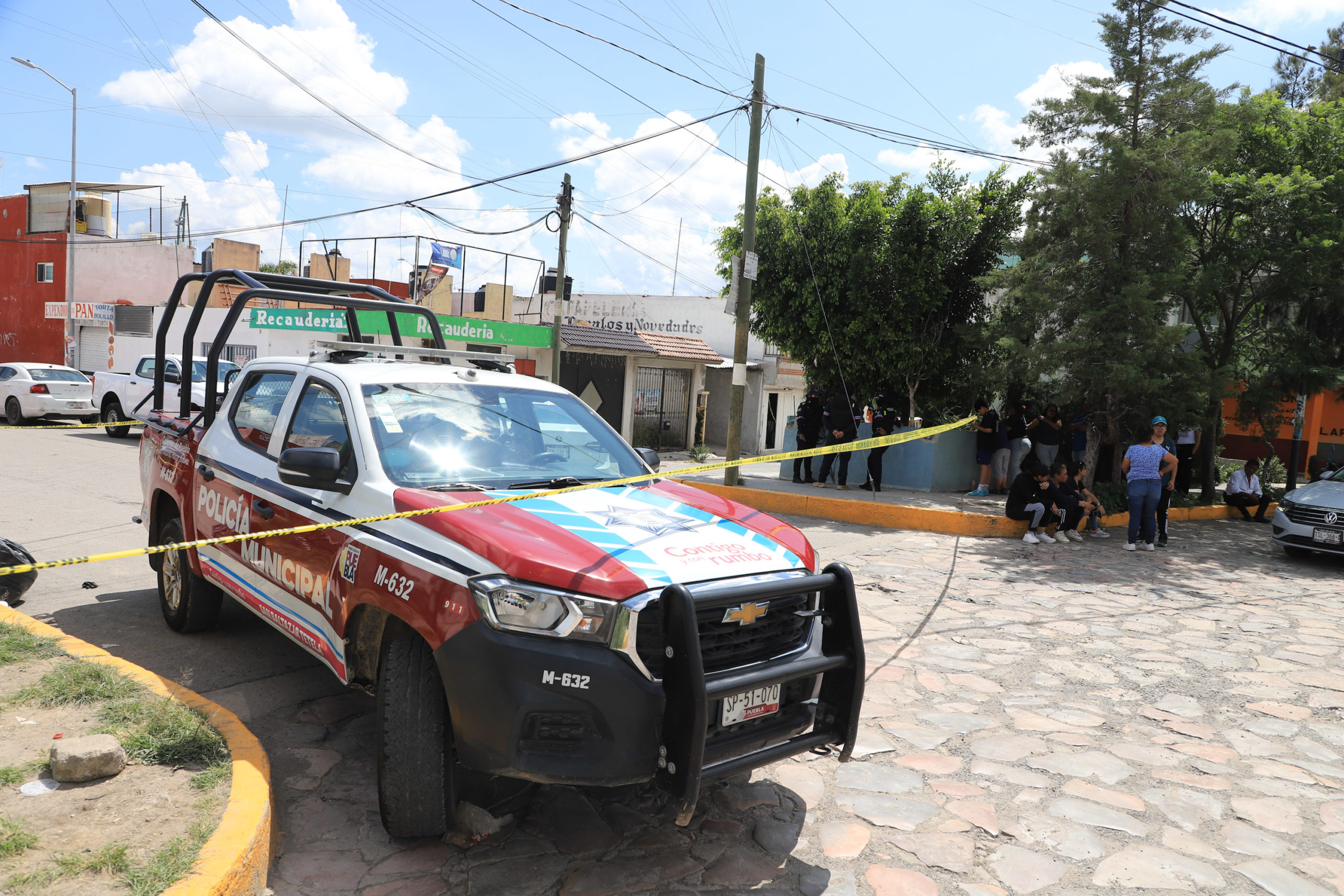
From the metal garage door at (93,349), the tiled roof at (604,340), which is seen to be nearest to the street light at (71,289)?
the metal garage door at (93,349)

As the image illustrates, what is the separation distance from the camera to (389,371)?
4.57 metres

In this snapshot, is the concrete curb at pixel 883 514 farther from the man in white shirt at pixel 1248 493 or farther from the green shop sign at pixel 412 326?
the green shop sign at pixel 412 326

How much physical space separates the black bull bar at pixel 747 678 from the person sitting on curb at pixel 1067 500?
896 centimetres

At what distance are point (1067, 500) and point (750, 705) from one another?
983 centimetres

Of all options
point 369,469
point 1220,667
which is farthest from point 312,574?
point 1220,667

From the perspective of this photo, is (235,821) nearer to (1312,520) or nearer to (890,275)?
(1312,520)

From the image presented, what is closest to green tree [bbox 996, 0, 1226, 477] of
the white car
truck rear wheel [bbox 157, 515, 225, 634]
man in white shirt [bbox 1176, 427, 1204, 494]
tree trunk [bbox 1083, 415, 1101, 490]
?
tree trunk [bbox 1083, 415, 1101, 490]

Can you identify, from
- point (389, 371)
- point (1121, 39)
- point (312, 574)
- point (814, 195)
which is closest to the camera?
point (312, 574)

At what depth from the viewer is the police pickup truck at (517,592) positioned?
304 centimetres

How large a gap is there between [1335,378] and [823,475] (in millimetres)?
8626

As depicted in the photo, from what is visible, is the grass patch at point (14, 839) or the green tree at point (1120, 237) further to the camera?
the green tree at point (1120, 237)

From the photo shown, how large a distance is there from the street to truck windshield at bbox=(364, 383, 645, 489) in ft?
4.58

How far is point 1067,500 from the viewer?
11.9 m

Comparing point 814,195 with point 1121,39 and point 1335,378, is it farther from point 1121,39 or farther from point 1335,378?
point 1335,378
